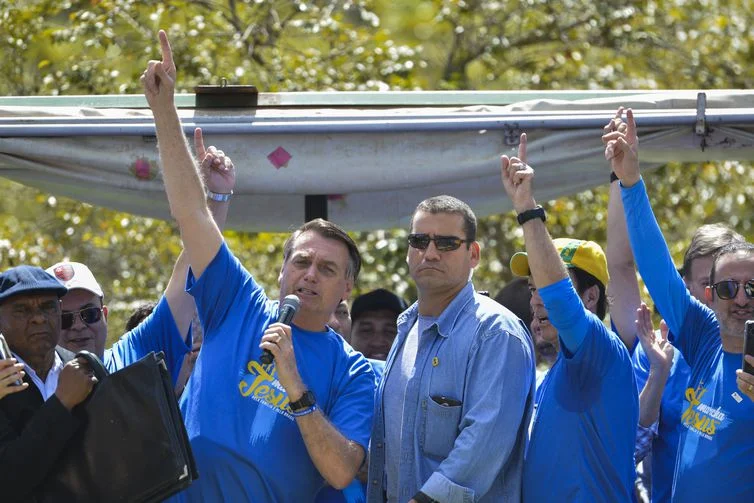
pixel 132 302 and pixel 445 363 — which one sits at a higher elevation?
pixel 132 302

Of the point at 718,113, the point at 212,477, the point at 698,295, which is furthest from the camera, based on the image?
the point at 698,295

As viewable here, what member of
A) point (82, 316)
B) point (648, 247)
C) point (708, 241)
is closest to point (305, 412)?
point (648, 247)

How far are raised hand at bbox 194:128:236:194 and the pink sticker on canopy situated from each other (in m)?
0.35

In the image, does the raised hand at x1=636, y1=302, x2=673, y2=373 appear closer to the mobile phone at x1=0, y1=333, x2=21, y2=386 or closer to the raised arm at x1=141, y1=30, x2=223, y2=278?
the raised arm at x1=141, y1=30, x2=223, y2=278

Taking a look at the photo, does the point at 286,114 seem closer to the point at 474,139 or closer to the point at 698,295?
the point at 474,139

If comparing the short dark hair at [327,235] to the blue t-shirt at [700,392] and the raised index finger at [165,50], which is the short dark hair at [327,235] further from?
the blue t-shirt at [700,392]

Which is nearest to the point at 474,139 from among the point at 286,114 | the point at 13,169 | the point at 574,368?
the point at 286,114

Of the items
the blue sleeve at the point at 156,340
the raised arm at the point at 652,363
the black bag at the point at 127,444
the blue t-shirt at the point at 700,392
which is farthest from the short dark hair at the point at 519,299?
the black bag at the point at 127,444

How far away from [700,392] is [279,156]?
6.32 feet

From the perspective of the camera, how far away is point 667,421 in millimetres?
5480

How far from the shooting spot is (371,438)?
4895 millimetres

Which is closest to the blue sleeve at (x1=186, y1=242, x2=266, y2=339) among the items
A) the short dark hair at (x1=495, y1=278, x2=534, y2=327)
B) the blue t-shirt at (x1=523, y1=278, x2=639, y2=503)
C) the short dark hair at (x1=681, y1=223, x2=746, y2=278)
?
the blue t-shirt at (x1=523, y1=278, x2=639, y2=503)

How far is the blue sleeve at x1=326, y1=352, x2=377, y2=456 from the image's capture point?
15.8 ft

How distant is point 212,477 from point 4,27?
5964mm
